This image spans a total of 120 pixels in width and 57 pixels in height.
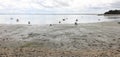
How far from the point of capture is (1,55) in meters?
14.0

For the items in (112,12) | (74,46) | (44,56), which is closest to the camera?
(44,56)

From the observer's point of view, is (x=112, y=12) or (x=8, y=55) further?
(x=112, y=12)

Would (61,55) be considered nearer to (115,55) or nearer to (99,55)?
(99,55)

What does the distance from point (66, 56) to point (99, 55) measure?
7.20ft

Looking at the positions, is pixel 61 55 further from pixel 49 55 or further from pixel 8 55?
pixel 8 55

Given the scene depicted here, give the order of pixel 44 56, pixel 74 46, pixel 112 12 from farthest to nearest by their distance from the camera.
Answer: pixel 112 12
pixel 74 46
pixel 44 56

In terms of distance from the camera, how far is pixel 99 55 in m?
14.4

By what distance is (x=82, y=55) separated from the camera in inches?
571

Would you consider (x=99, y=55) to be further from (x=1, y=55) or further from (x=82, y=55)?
(x=1, y=55)

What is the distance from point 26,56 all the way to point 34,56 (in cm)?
50

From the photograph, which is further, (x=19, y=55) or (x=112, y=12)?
(x=112, y=12)

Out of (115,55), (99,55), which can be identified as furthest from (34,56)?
(115,55)

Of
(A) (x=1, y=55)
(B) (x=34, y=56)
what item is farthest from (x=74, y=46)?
(A) (x=1, y=55)

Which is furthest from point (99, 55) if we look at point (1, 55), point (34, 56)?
point (1, 55)
